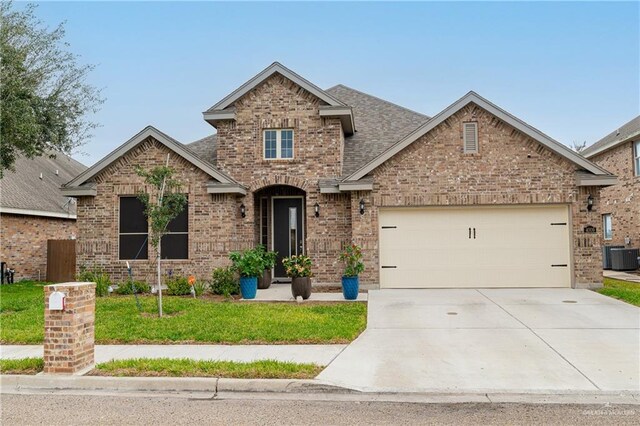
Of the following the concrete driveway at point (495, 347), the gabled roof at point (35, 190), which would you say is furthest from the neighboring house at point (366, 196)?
the gabled roof at point (35, 190)

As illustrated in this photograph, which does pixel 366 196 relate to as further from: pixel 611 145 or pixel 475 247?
pixel 611 145

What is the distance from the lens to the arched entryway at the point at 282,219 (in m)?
15.9

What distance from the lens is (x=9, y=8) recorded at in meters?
14.4

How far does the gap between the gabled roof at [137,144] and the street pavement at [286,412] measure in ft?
30.3

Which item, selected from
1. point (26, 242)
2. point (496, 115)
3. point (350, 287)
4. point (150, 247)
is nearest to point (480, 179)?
point (496, 115)

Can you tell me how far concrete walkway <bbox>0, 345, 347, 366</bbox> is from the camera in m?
6.94

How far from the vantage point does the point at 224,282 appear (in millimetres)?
13469

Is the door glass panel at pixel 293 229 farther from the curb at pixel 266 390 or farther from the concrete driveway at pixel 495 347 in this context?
the curb at pixel 266 390

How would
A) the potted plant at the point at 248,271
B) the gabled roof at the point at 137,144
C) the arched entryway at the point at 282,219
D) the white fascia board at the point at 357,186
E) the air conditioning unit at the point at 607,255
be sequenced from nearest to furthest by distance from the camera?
the potted plant at the point at 248,271 → the white fascia board at the point at 357,186 → the gabled roof at the point at 137,144 → the arched entryway at the point at 282,219 → the air conditioning unit at the point at 607,255

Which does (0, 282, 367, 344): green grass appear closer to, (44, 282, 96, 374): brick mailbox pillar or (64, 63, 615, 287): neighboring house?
(44, 282, 96, 374): brick mailbox pillar

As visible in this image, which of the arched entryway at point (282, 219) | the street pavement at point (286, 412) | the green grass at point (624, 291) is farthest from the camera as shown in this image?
the arched entryway at point (282, 219)

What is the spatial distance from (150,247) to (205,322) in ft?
20.2

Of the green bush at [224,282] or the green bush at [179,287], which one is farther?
the green bush at [224,282]

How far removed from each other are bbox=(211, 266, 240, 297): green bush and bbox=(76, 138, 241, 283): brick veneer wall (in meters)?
0.73
